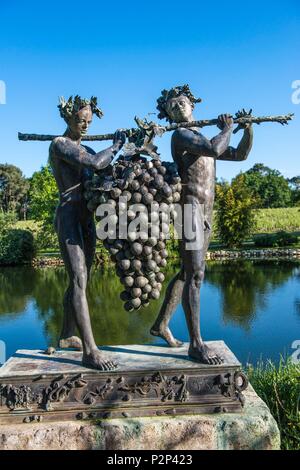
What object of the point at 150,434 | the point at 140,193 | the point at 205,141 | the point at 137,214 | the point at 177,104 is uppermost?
the point at 177,104

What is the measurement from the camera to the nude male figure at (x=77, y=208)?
4.18 m

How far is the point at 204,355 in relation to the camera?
166 inches

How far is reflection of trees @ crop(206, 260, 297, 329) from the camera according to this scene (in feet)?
44.8

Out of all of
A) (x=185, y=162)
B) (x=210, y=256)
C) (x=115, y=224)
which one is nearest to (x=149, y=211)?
(x=115, y=224)

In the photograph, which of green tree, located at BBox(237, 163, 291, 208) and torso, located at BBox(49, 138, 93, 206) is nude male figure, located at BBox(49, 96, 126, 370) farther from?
green tree, located at BBox(237, 163, 291, 208)

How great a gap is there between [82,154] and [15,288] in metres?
17.1

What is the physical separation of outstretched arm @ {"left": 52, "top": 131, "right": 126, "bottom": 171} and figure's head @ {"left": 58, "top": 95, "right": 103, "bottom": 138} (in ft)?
0.69

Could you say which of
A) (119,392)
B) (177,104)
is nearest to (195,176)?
(177,104)

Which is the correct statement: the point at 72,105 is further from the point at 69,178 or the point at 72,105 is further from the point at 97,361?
the point at 97,361

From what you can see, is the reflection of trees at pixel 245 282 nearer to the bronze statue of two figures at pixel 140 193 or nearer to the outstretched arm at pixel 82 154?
the bronze statue of two figures at pixel 140 193

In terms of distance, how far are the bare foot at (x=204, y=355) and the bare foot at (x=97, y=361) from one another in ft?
2.55

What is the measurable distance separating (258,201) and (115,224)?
98.5ft

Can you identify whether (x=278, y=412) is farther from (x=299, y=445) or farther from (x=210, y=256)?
(x=210, y=256)

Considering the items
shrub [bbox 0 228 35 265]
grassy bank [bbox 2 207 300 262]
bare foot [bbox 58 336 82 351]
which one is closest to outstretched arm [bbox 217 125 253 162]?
bare foot [bbox 58 336 82 351]
